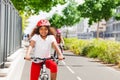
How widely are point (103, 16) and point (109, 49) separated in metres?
18.1

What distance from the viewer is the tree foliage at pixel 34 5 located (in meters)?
48.3

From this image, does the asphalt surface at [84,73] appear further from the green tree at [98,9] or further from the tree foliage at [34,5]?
the tree foliage at [34,5]

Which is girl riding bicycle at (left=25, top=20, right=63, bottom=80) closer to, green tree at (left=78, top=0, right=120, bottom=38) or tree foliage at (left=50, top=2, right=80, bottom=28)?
green tree at (left=78, top=0, right=120, bottom=38)

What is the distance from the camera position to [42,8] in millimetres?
51531

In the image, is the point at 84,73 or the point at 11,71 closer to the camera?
the point at 11,71

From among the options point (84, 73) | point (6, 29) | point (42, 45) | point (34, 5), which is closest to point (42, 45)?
point (42, 45)

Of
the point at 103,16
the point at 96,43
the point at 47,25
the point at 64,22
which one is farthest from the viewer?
the point at 64,22

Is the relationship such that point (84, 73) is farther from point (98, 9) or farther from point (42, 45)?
point (98, 9)

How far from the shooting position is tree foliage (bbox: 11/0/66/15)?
1902 inches

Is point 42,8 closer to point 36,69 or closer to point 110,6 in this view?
point 110,6

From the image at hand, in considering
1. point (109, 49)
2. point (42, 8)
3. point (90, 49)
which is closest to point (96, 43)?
point (90, 49)

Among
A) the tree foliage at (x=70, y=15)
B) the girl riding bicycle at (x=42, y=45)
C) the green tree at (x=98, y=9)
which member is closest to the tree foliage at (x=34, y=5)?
the green tree at (x=98, y=9)

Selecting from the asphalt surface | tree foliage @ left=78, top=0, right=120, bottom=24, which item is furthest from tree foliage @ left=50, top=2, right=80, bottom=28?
the asphalt surface

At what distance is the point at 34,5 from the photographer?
5066cm
